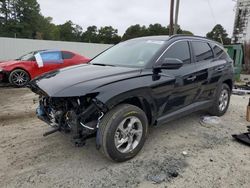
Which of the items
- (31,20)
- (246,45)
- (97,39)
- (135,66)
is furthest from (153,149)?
(31,20)

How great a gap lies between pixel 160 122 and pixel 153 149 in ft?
1.39

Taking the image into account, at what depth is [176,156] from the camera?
3541mm

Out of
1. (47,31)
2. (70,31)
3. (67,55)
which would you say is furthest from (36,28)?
(67,55)

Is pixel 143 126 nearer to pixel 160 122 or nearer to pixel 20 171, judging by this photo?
pixel 160 122

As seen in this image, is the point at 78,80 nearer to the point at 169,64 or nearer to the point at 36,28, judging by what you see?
the point at 169,64

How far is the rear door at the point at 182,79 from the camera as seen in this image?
383 cm

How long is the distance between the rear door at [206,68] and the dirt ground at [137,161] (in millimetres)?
708

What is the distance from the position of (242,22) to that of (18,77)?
1944 cm

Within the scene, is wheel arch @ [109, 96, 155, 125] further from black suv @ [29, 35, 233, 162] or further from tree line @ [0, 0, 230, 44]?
tree line @ [0, 0, 230, 44]

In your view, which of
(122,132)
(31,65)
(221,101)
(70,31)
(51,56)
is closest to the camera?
(122,132)

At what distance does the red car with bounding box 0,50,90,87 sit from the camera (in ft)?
29.0

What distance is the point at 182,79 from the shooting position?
3971mm

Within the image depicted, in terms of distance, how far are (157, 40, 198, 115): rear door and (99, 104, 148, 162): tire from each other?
0.58 metres

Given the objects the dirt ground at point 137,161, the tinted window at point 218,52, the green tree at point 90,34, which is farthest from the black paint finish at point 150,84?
the green tree at point 90,34
